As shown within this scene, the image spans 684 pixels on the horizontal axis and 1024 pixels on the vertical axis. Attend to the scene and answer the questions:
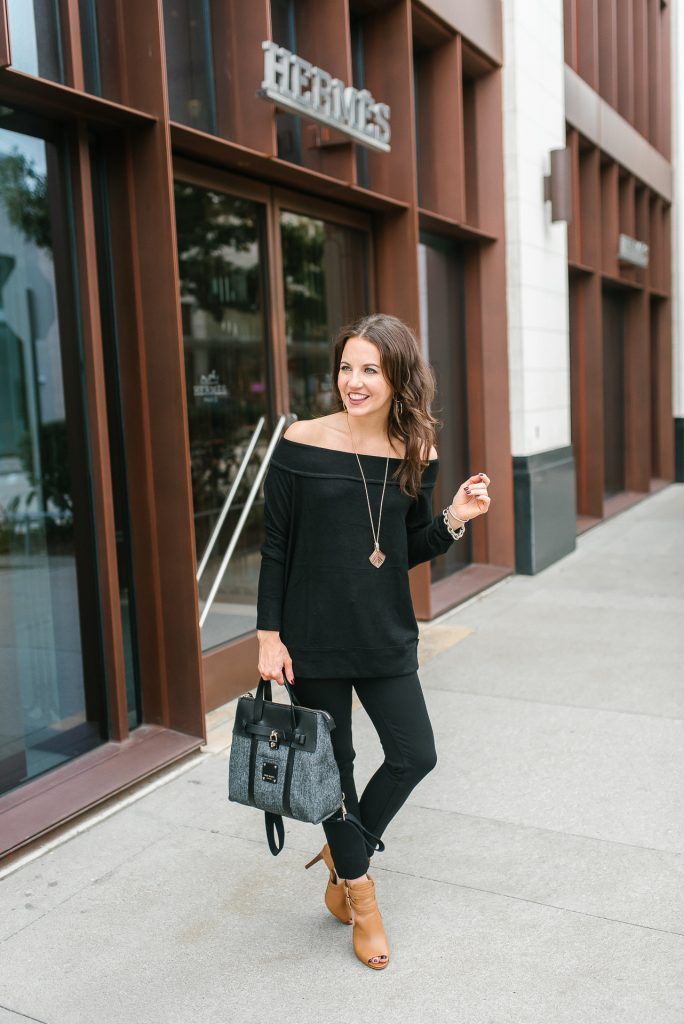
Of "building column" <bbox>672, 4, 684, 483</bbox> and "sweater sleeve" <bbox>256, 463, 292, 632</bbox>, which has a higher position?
"building column" <bbox>672, 4, 684, 483</bbox>

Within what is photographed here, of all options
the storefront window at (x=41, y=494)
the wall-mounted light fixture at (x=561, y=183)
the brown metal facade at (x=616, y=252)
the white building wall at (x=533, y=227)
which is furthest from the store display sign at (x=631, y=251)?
the storefront window at (x=41, y=494)

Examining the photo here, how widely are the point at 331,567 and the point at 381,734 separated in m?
0.54

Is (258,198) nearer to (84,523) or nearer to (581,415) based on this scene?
(84,523)

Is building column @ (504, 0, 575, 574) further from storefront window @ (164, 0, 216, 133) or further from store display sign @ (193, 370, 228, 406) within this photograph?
storefront window @ (164, 0, 216, 133)

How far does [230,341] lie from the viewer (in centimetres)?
568

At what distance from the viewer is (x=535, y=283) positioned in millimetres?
8828

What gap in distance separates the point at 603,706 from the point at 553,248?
17.7ft

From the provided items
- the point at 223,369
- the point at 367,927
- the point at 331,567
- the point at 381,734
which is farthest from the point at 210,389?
the point at 367,927

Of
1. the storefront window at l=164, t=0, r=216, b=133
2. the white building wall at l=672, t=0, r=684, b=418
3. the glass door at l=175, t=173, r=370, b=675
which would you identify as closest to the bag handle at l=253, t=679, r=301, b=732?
the glass door at l=175, t=173, r=370, b=675

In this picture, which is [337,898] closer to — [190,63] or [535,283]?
[190,63]

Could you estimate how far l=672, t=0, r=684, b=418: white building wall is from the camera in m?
15.7

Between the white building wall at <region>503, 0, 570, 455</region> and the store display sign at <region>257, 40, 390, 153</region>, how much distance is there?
7.78 ft

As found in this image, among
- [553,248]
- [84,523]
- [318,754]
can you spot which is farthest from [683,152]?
[318,754]

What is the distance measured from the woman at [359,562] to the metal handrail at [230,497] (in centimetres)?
268
